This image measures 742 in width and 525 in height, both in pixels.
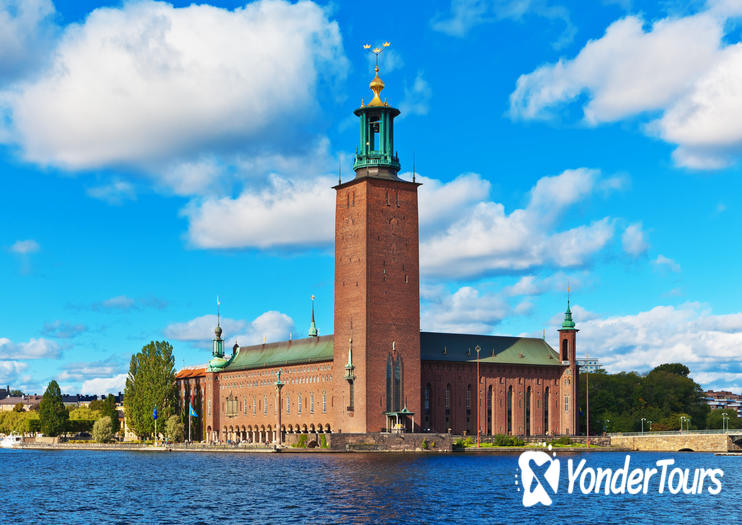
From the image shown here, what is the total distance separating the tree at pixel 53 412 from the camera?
6230 inches

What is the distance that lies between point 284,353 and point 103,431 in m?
30.5

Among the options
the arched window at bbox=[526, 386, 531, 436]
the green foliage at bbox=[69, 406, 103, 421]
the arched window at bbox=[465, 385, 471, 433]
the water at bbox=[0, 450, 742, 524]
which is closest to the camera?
the water at bbox=[0, 450, 742, 524]

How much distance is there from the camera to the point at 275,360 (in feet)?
473

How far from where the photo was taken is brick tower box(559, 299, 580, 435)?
137250mm

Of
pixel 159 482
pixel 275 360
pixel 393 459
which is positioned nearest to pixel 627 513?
pixel 159 482

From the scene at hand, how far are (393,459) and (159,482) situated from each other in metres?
28.0

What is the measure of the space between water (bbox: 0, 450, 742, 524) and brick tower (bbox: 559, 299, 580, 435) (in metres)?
49.1

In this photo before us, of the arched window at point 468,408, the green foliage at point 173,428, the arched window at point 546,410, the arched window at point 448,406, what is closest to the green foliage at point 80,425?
the green foliage at point 173,428

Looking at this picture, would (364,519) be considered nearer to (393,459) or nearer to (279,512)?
(279,512)

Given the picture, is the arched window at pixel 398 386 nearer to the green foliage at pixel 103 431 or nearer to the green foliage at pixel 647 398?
the green foliage at pixel 647 398

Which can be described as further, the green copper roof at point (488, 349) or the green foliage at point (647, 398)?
the green foliage at point (647, 398)

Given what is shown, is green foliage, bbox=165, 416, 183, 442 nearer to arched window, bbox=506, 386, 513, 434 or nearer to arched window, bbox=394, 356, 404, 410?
arched window, bbox=394, 356, 404, 410

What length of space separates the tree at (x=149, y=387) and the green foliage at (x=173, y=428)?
131 cm

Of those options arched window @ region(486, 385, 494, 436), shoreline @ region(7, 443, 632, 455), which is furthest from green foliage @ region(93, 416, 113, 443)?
arched window @ region(486, 385, 494, 436)
